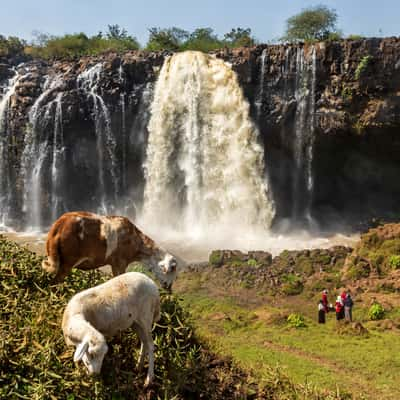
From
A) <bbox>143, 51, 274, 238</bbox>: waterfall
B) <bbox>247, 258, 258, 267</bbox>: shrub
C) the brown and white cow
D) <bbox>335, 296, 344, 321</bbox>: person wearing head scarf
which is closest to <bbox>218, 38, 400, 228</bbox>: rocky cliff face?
<bbox>143, 51, 274, 238</bbox>: waterfall

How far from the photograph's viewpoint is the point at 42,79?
2723 cm

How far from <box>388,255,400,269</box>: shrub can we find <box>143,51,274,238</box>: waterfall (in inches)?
373

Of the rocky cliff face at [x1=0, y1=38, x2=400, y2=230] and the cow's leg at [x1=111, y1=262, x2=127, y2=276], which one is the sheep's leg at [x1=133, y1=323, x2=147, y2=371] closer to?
the cow's leg at [x1=111, y1=262, x2=127, y2=276]

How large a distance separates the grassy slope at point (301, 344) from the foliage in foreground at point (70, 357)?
0.67m

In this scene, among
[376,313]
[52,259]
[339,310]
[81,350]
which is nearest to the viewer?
[81,350]

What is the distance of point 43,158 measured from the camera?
1056 inches

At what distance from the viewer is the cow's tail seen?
5082mm

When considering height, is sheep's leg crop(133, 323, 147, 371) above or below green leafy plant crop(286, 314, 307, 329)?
above

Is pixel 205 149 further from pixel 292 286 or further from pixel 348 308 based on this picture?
pixel 348 308

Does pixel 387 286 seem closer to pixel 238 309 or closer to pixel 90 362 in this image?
pixel 238 309

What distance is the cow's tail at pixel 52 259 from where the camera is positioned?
16.7 ft

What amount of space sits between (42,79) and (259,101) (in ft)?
42.7

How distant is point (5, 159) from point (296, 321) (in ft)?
70.2

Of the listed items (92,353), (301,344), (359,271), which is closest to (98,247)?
(92,353)
